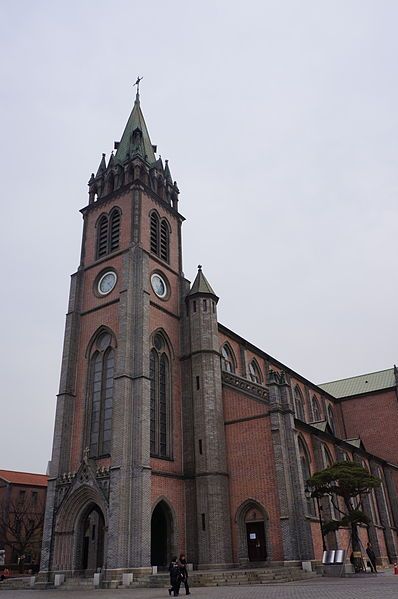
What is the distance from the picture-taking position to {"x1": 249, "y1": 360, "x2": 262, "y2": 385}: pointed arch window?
42319mm

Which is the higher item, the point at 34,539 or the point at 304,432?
the point at 304,432

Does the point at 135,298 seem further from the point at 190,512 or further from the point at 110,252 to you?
the point at 190,512

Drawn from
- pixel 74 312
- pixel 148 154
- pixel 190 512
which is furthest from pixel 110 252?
pixel 190 512

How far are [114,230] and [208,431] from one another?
16.5 m

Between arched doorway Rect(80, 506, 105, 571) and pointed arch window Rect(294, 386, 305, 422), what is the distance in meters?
Result: 22.6

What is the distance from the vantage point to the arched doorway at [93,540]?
30.6 metres

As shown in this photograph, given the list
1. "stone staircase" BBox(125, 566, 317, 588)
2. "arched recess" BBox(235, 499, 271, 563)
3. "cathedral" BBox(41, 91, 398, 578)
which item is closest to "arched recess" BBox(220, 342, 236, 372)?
"cathedral" BBox(41, 91, 398, 578)

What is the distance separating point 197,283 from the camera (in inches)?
1468

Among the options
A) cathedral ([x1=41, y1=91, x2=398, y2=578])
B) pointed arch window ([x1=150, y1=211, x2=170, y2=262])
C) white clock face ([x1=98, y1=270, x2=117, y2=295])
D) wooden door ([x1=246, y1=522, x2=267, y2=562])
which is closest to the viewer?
cathedral ([x1=41, y1=91, x2=398, y2=578])

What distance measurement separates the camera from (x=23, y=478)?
64.2 m

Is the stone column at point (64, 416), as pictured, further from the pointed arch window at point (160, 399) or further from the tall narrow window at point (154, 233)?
the tall narrow window at point (154, 233)

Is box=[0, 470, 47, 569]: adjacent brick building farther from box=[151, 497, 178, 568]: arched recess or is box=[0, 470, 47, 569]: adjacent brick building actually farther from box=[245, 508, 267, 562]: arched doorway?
box=[245, 508, 267, 562]: arched doorway

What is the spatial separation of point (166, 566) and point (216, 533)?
12.0 ft

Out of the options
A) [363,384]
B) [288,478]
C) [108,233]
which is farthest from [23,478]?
[288,478]
